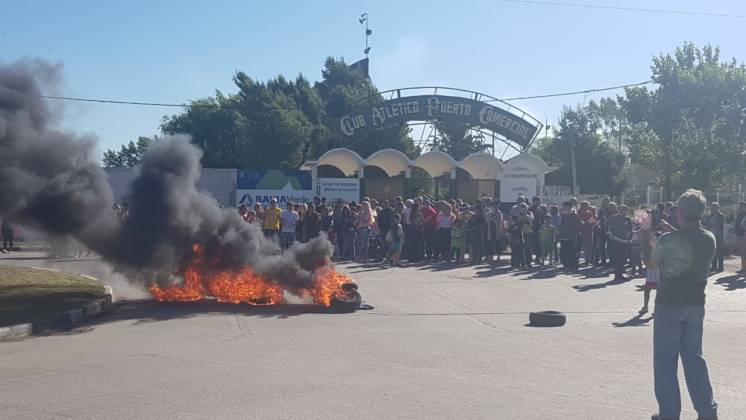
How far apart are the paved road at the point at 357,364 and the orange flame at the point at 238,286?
0.99ft

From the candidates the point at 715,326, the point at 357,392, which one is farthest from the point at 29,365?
the point at 715,326

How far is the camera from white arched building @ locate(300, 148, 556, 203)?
29.2m

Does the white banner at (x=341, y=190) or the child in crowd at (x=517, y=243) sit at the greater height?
the white banner at (x=341, y=190)

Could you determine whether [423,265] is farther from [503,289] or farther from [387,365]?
[387,365]

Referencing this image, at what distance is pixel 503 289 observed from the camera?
51.9ft

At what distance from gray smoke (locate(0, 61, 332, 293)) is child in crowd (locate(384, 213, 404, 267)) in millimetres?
7276

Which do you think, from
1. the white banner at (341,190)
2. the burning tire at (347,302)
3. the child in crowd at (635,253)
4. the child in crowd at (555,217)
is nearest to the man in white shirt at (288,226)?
the child in crowd at (555,217)

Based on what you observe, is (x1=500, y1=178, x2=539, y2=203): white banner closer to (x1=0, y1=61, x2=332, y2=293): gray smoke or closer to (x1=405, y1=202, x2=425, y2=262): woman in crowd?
(x1=405, y1=202, x2=425, y2=262): woman in crowd

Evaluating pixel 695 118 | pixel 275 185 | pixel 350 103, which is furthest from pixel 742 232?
pixel 350 103

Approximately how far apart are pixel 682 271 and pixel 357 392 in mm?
3097

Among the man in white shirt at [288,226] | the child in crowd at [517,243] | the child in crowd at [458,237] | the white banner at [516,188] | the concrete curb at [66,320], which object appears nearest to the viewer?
the concrete curb at [66,320]

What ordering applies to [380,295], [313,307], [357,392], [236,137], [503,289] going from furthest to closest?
[236,137] < [503,289] < [380,295] < [313,307] < [357,392]

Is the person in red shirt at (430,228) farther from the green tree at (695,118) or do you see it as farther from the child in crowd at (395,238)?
the green tree at (695,118)

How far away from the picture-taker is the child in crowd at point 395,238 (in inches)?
790
